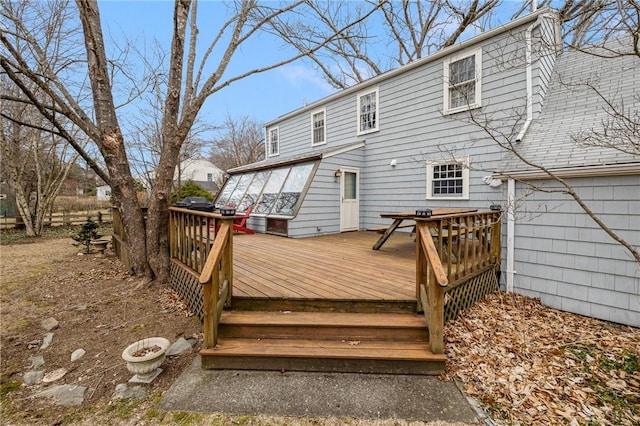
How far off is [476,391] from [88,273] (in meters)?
7.12

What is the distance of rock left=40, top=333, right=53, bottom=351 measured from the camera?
3.21 m

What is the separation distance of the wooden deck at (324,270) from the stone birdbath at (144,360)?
86 centimetres

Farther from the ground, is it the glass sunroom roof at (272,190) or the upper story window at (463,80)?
the upper story window at (463,80)

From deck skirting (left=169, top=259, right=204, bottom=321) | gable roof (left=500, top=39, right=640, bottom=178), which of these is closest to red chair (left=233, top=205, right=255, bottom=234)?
deck skirting (left=169, top=259, right=204, bottom=321)

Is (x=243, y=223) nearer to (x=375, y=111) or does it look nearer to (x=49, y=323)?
(x=49, y=323)

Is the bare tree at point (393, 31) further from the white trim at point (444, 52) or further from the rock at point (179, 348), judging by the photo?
the rock at point (179, 348)

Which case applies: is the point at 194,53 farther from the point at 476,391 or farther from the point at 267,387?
the point at 476,391

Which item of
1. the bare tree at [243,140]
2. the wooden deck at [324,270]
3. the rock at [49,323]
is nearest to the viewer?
the wooden deck at [324,270]

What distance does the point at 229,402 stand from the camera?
228cm

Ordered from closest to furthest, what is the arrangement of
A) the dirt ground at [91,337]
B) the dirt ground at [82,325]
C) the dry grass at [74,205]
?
the dirt ground at [91,337] < the dirt ground at [82,325] < the dry grass at [74,205]

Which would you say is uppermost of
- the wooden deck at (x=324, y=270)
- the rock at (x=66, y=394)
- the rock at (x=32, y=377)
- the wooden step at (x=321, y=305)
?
the wooden deck at (x=324, y=270)

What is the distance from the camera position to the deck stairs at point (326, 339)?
103 inches

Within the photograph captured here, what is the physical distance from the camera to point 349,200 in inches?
333

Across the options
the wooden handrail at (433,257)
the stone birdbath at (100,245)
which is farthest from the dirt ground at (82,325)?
the wooden handrail at (433,257)
